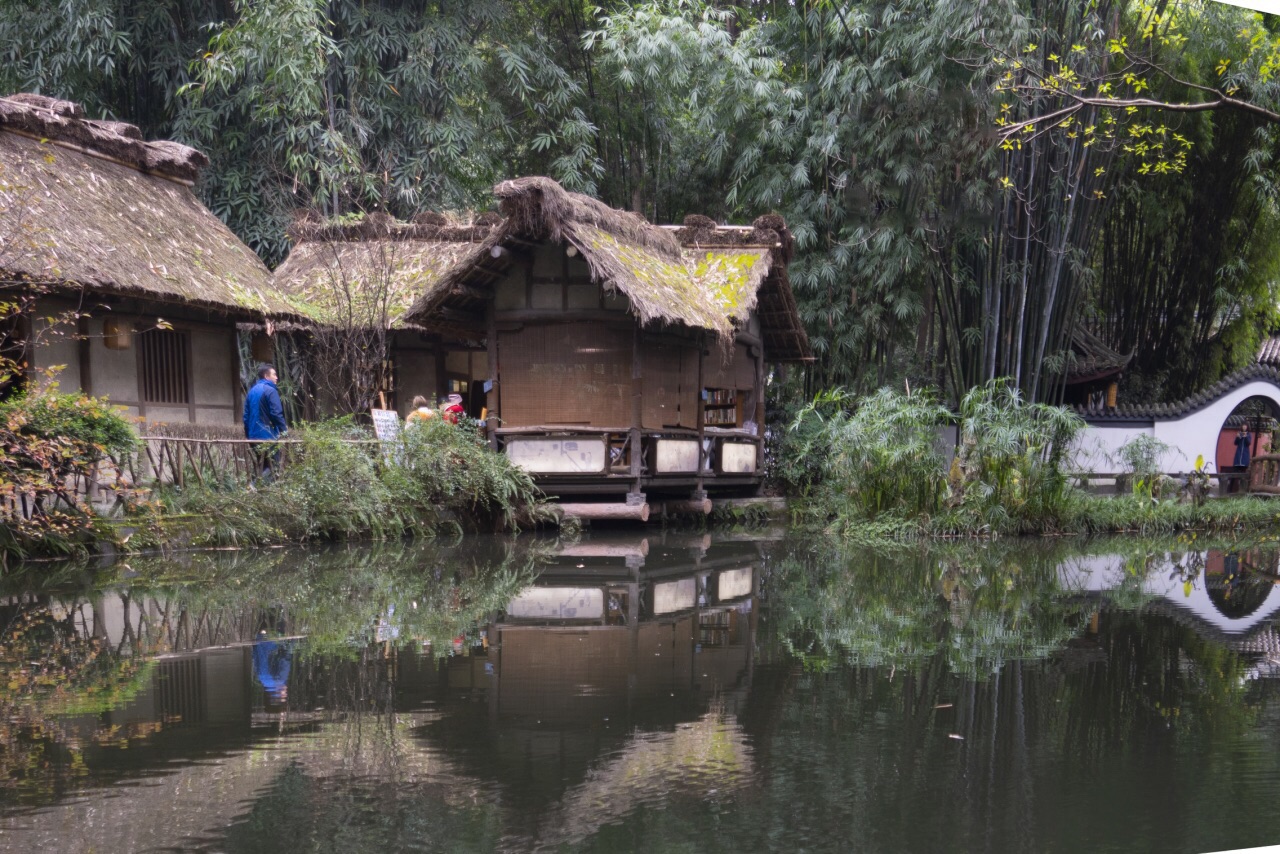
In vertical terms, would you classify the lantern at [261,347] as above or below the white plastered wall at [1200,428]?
above

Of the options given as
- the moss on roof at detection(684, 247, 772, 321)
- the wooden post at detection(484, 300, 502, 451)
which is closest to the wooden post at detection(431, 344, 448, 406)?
the wooden post at detection(484, 300, 502, 451)

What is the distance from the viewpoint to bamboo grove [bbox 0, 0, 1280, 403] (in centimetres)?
1536

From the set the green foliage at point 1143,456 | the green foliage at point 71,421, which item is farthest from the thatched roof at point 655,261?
the green foliage at point 1143,456

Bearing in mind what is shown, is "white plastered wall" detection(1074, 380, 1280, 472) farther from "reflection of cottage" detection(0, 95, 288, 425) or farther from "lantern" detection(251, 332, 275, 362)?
"reflection of cottage" detection(0, 95, 288, 425)

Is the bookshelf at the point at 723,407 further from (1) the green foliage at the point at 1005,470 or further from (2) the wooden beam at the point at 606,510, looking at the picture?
(1) the green foliage at the point at 1005,470

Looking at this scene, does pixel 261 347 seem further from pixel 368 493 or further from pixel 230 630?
pixel 230 630

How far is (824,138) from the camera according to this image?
17188mm

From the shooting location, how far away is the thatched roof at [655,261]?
1225 cm

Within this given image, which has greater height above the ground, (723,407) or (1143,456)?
(723,407)

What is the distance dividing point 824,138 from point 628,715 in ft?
46.5

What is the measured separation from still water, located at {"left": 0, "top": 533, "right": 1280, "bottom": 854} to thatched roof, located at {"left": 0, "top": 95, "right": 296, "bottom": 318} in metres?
4.00

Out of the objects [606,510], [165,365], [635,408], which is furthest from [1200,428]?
[165,365]

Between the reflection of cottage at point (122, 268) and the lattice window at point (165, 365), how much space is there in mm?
16

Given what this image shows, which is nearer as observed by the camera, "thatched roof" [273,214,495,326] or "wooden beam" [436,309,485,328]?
"wooden beam" [436,309,485,328]
